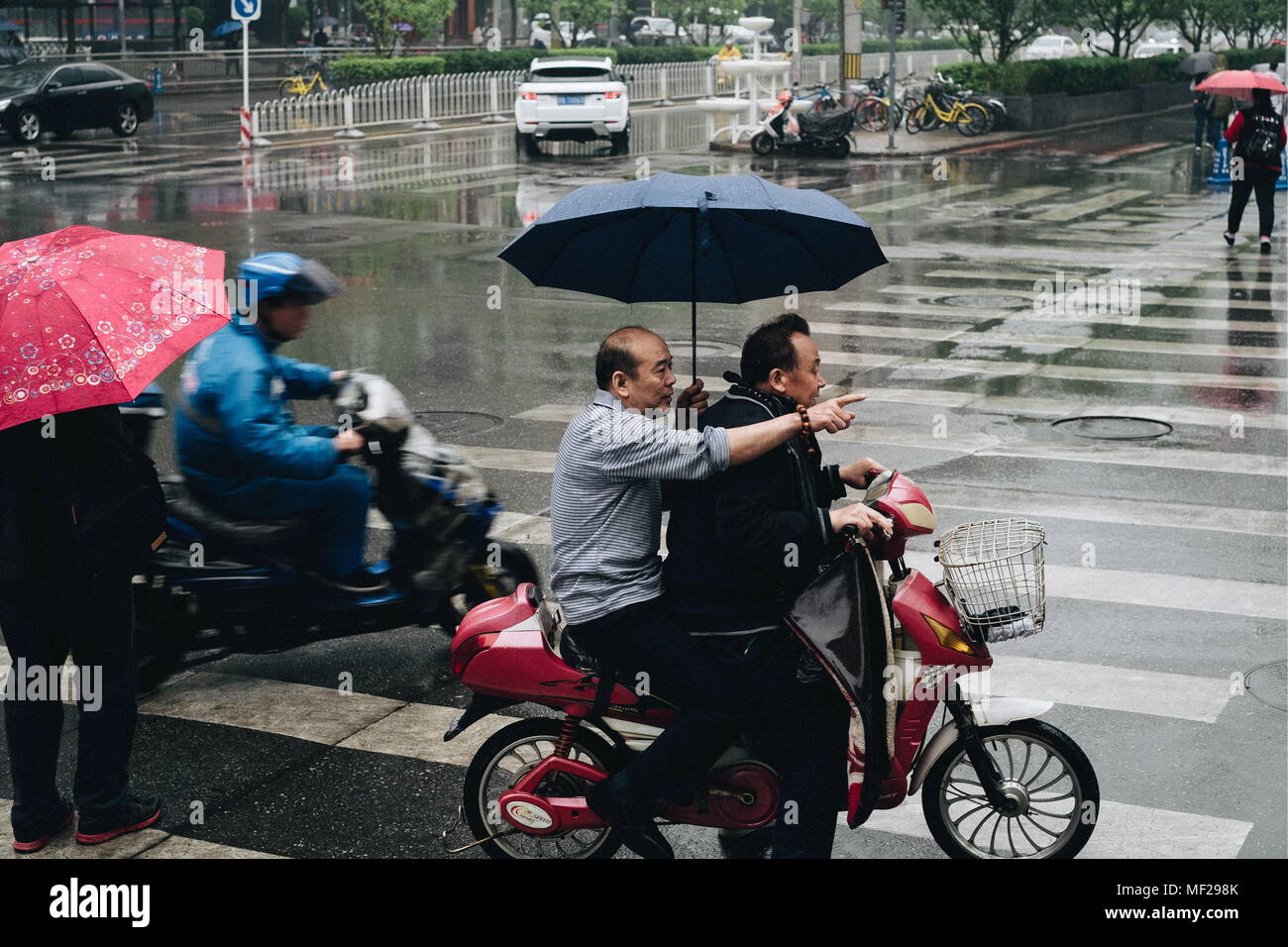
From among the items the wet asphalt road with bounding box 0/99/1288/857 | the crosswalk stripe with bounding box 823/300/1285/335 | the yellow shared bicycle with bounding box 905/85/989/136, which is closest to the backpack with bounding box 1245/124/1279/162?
the wet asphalt road with bounding box 0/99/1288/857

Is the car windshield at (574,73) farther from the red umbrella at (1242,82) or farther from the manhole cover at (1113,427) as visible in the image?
the manhole cover at (1113,427)

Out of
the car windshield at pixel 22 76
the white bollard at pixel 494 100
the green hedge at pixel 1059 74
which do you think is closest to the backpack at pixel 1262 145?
the green hedge at pixel 1059 74

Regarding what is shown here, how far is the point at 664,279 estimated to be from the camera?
5043mm

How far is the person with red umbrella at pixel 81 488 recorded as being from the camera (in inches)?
172

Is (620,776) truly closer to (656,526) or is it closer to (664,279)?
(656,526)

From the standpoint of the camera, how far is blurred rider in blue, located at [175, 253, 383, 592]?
5762 millimetres

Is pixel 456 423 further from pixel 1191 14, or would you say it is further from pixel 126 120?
pixel 1191 14

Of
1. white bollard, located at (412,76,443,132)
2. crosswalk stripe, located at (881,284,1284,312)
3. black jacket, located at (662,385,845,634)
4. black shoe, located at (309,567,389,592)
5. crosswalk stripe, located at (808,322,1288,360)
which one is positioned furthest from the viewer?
white bollard, located at (412,76,443,132)

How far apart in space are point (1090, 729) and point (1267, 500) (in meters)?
3.41

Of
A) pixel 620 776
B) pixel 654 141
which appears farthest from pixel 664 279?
pixel 654 141

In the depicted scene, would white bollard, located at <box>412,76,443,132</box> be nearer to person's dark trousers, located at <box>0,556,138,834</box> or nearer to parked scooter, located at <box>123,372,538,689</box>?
parked scooter, located at <box>123,372,538,689</box>

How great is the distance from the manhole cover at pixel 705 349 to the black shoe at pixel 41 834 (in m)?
7.96

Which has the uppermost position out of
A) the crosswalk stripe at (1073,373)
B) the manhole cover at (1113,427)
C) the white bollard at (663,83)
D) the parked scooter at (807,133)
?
the white bollard at (663,83)

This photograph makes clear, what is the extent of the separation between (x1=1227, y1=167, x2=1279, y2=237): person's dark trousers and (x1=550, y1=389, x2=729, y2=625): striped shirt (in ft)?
48.8
